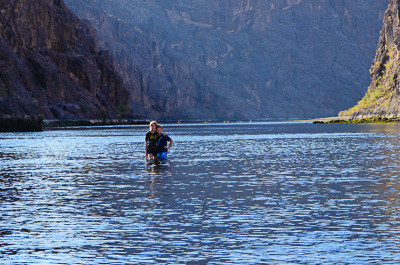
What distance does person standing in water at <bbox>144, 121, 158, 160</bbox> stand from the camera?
4608 cm

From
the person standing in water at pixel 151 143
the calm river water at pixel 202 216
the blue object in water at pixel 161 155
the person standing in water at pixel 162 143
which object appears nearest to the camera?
the calm river water at pixel 202 216

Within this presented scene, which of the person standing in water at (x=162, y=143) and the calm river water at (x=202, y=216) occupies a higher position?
the person standing in water at (x=162, y=143)

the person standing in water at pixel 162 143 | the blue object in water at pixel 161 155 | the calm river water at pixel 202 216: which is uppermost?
the person standing in water at pixel 162 143

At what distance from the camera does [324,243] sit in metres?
19.1

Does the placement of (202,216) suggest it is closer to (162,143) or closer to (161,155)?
(162,143)

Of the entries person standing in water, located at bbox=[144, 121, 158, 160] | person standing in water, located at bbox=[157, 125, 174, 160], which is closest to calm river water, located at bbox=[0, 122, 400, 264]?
person standing in water, located at bbox=[144, 121, 158, 160]

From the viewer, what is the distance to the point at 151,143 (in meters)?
48.6

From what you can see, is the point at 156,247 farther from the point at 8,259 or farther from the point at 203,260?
the point at 8,259

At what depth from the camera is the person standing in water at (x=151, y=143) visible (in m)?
46.1

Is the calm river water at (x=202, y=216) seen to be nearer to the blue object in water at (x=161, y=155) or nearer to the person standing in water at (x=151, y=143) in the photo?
the person standing in water at (x=151, y=143)

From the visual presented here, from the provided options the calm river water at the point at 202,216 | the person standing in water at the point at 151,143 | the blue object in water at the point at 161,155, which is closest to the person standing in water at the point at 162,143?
the blue object in water at the point at 161,155

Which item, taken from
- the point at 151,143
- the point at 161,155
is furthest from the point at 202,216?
the point at 161,155

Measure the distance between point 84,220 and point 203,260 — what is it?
6.97 meters

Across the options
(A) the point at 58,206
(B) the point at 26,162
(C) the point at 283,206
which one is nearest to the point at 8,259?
(A) the point at 58,206
